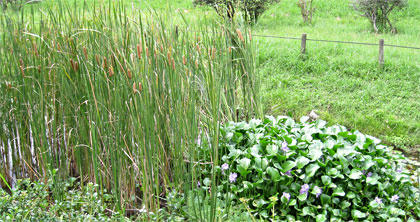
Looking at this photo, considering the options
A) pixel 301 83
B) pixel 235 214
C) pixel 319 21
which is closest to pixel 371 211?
pixel 235 214

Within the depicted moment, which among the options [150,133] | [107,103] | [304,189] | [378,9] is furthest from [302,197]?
[378,9]

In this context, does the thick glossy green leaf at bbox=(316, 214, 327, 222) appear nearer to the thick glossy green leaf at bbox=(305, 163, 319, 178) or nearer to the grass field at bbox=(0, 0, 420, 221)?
the grass field at bbox=(0, 0, 420, 221)

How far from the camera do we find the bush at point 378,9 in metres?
9.56

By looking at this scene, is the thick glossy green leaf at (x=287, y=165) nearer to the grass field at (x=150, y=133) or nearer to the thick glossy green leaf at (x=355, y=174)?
the grass field at (x=150, y=133)

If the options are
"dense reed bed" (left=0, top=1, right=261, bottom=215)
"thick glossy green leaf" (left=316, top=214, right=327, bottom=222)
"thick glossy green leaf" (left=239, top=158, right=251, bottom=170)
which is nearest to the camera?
"dense reed bed" (left=0, top=1, right=261, bottom=215)

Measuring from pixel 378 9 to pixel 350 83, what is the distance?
477cm

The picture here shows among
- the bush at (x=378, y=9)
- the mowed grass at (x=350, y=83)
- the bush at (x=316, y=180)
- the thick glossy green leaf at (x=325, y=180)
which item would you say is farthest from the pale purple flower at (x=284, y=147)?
the bush at (x=378, y=9)

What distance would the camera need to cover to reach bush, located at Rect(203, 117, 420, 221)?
2.75 metres

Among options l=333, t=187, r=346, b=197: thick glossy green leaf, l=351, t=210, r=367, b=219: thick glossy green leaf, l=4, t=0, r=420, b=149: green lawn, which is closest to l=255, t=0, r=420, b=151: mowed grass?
l=4, t=0, r=420, b=149: green lawn

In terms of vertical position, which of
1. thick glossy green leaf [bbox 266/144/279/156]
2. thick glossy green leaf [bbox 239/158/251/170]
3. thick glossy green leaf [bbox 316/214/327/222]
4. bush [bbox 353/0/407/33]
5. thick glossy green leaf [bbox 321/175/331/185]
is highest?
bush [bbox 353/0/407/33]

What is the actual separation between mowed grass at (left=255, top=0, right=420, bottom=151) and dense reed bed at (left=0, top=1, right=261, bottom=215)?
1.72 m

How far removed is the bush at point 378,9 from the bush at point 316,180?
729cm

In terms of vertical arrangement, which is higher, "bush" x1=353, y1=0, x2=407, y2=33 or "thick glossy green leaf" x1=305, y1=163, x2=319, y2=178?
"bush" x1=353, y1=0, x2=407, y2=33

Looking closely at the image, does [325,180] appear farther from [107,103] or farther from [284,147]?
[107,103]
